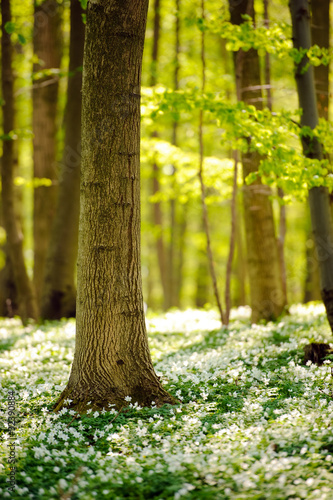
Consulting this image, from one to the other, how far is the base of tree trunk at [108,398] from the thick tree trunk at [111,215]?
1cm

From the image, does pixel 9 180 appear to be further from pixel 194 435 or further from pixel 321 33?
pixel 194 435

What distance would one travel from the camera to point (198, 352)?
850cm

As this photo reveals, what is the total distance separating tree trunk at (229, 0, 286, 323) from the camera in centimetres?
1074

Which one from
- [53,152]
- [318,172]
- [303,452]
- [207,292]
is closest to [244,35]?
[318,172]

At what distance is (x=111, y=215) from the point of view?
543cm

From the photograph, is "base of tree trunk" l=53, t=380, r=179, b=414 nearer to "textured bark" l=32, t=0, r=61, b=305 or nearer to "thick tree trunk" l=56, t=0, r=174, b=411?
"thick tree trunk" l=56, t=0, r=174, b=411

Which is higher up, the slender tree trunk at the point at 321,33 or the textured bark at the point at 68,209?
the slender tree trunk at the point at 321,33

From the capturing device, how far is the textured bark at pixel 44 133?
15102mm

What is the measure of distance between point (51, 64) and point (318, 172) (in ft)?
38.6

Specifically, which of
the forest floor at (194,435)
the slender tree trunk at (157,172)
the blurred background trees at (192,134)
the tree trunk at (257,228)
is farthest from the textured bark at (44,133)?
the forest floor at (194,435)

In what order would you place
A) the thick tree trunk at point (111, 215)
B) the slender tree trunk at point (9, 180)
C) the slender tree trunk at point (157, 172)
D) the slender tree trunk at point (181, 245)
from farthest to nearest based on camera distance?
the slender tree trunk at point (181, 245) → the slender tree trunk at point (157, 172) → the slender tree trunk at point (9, 180) → the thick tree trunk at point (111, 215)

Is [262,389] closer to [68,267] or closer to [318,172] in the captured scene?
[318,172]

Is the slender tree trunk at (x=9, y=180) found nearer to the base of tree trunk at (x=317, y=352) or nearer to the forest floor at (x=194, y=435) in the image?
the forest floor at (x=194, y=435)

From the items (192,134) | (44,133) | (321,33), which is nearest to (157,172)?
(192,134)
